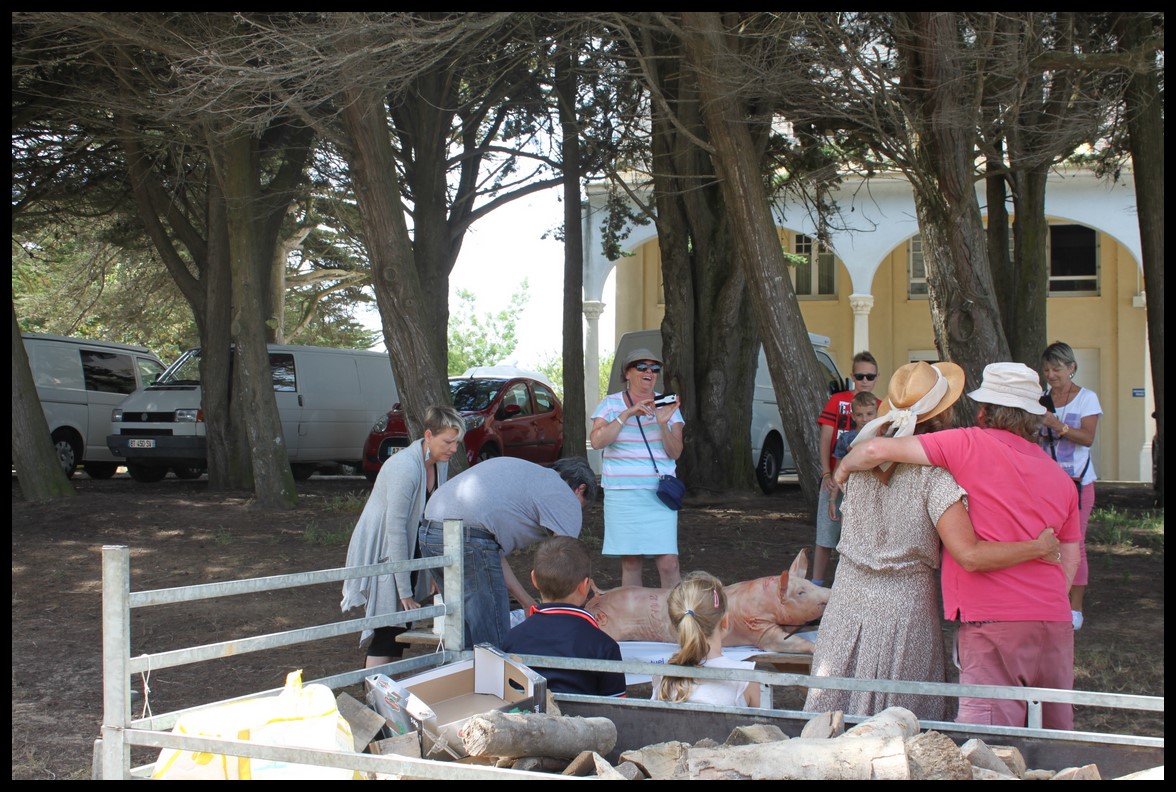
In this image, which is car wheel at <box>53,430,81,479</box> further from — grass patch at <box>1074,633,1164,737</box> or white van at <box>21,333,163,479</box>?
grass patch at <box>1074,633,1164,737</box>

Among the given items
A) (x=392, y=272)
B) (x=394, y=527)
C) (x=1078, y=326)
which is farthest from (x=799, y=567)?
(x=1078, y=326)

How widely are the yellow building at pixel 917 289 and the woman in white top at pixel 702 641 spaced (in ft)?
64.4

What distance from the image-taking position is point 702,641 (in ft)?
12.1

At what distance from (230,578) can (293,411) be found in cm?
852

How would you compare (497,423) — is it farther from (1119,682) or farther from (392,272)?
(1119,682)

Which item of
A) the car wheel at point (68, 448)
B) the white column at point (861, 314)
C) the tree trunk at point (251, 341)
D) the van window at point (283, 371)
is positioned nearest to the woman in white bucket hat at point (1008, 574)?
the tree trunk at point (251, 341)

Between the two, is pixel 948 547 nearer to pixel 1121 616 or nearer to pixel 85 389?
pixel 1121 616

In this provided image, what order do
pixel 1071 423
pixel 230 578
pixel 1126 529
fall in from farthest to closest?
pixel 1126 529
pixel 230 578
pixel 1071 423

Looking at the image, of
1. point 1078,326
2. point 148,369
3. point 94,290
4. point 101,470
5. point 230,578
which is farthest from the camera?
point 94,290

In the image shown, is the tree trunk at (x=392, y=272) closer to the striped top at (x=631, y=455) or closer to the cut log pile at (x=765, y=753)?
the striped top at (x=631, y=455)

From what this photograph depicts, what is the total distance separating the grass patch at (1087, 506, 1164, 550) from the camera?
10.4 meters

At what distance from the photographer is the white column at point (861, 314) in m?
24.8

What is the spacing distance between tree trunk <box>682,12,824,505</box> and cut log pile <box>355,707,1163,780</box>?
6686mm

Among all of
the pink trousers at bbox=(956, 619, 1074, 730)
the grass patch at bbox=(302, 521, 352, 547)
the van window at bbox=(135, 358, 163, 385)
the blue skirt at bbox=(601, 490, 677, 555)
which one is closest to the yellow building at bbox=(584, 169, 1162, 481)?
the van window at bbox=(135, 358, 163, 385)
